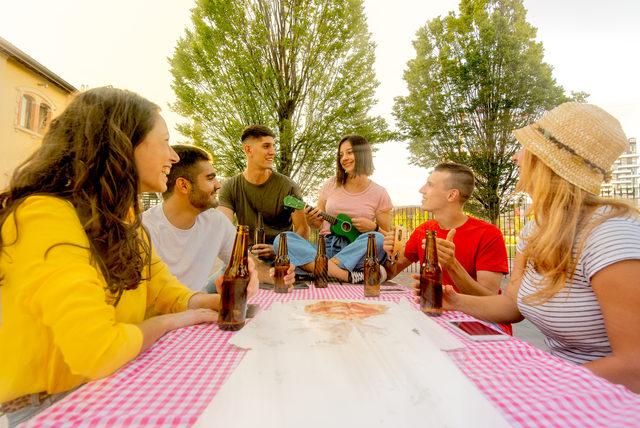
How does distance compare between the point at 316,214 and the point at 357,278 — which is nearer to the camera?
the point at 357,278

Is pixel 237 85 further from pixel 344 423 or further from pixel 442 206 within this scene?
pixel 344 423

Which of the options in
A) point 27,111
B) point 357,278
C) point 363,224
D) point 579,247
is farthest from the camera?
point 27,111

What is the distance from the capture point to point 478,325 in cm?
128

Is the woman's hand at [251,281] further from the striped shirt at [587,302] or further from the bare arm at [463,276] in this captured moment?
the striped shirt at [587,302]

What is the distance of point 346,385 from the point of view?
70cm

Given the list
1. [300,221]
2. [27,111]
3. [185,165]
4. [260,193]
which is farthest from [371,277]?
[27,111]

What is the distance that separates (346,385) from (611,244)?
1184 millimetres

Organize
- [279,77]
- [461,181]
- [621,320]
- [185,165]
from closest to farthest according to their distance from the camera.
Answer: [621,320]
[185,165]
[461,181]
[279,77]

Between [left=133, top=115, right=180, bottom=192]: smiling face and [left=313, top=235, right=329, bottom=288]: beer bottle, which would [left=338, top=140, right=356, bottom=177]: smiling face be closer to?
[left=313, top=235, right=329, bottom=288]: beer bottle

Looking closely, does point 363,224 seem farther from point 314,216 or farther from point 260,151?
point 260,151

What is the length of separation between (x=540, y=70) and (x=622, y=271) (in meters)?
15.5

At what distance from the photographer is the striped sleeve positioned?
1.24m

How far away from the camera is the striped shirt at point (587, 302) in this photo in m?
1.27

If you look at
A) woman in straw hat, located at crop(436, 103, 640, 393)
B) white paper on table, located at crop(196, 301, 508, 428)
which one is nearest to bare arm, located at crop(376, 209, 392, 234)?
woman in straw hat, located at crop(436, 103, 640, 393)
